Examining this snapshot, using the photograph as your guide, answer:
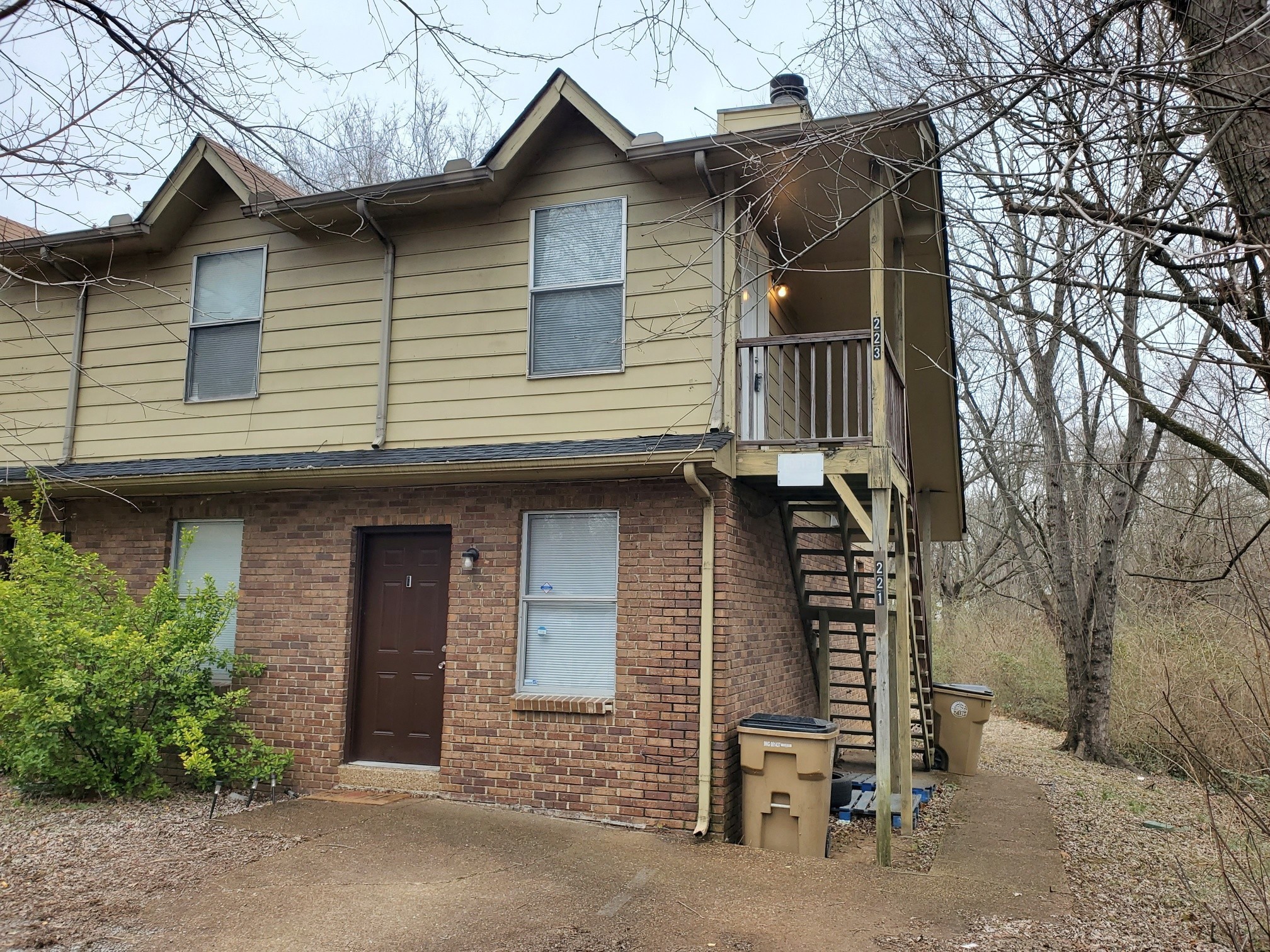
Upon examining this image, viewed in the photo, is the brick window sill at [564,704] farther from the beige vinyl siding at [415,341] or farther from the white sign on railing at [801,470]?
the white sign on railing at [801,470]

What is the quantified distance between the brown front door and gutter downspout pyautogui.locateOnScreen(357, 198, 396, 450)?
98 cm

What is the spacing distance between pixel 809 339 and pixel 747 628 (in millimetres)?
2530

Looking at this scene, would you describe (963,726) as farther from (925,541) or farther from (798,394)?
(798,394)

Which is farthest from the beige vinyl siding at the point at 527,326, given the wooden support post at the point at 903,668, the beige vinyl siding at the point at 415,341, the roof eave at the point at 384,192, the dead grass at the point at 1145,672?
the dead grass at the point at 1145,672

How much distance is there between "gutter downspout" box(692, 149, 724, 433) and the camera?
7379 millimetres

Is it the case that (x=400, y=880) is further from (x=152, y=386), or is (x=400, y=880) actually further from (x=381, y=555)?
(x=152, y=386)

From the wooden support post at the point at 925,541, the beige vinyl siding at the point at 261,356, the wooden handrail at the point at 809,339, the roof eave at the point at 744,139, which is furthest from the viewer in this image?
the wooden support post at the point at 925,541

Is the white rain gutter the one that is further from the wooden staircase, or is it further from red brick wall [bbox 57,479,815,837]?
the wooden staircase

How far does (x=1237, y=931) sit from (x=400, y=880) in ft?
15.2

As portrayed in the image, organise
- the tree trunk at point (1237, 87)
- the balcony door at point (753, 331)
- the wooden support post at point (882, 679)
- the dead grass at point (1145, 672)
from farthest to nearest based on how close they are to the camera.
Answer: the dead grass at point (1145, 672), the balcony door at point (753, 331), the wooden support post at point (882, 679), the tree trunk at point (1237, 87)

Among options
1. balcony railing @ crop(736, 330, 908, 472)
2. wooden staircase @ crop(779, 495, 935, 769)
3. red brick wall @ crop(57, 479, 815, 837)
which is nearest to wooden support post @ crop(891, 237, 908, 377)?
balcony railing @ crop(736, 330, 908, 472)

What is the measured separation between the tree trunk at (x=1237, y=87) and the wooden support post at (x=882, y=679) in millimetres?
3713

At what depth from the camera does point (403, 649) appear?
860 centimetres

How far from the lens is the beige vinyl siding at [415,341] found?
7.85 meters
